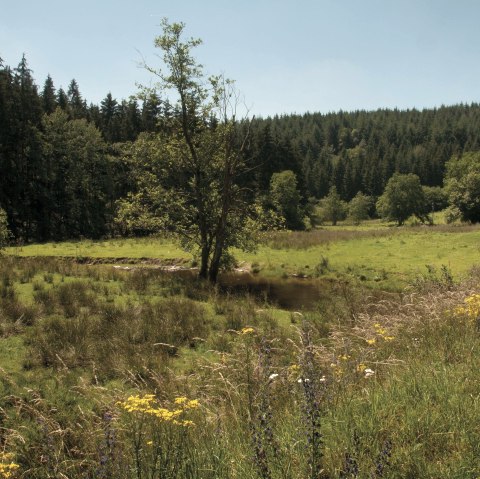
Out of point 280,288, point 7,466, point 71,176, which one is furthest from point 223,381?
point 71,176

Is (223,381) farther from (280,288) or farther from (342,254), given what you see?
(342,254)

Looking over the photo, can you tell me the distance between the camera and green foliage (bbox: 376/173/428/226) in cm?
8556

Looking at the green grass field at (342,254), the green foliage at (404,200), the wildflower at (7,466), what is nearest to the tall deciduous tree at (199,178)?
the green grass field at (342,254)

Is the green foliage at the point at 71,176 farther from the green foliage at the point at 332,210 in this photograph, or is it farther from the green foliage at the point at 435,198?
the green foliage at the point at 435,198

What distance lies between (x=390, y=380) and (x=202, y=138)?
694 inches

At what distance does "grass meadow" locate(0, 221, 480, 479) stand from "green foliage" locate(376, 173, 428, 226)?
69.7m

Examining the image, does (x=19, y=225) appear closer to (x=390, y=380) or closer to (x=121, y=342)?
(x=121, y=342)

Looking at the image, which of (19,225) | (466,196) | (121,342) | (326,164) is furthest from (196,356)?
(326,164)

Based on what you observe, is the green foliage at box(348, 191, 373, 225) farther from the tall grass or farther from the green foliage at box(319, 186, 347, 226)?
the tall grass

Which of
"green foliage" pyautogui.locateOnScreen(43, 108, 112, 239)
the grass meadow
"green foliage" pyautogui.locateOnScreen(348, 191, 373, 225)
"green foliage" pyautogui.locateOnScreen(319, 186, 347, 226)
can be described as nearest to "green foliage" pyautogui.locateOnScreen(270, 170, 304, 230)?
"green foliage" pyautogui.locateOnScreen(43, 108, 112, 239)

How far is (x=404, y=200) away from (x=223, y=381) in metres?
87.4

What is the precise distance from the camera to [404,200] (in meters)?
85.7

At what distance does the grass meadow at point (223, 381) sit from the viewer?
3.58 metres

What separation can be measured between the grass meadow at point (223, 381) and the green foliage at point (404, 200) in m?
69.7
